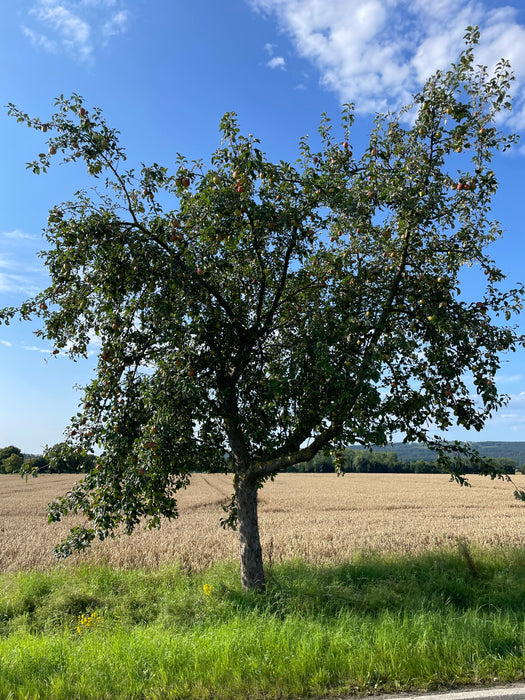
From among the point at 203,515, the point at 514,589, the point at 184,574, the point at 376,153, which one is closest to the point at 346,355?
the point at 376,153

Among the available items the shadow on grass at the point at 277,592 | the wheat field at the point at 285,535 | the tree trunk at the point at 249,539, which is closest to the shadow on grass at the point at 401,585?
the shadow on grass at the point at 277,592

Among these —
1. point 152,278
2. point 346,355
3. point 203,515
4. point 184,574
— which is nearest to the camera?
point 346,355

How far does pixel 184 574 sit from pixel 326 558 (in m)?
3.93

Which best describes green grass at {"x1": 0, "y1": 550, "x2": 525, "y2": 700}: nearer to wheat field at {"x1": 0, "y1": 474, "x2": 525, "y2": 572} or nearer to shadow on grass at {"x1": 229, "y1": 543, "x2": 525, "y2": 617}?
shadow on grass at {"x1": 229, "y1": 543, "x2": 525, "y2": 617}

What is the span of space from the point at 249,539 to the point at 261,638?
292 centimetres

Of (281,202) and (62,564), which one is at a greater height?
(281,202)

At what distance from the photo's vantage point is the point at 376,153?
300 inches

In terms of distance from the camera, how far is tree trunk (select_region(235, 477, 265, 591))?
8492mm

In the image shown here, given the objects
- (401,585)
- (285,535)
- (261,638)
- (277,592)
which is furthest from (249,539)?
(285,535)

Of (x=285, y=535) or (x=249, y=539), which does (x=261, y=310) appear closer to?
(x=249, y=539)

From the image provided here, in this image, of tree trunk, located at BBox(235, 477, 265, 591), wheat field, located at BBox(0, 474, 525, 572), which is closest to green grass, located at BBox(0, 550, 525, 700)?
tree trunk, located at BBox(235, 477, 265, 591)

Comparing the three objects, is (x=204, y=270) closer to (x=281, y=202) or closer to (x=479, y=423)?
(x=281, y=202)

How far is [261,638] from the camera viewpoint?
5668 mm

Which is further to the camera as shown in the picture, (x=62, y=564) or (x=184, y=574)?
(x=62, y=564)
